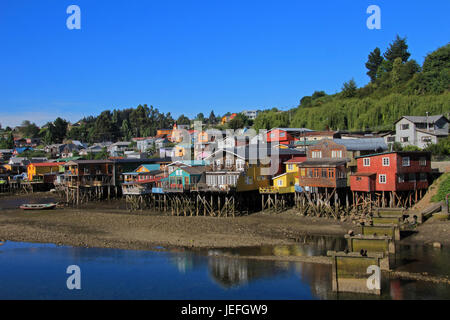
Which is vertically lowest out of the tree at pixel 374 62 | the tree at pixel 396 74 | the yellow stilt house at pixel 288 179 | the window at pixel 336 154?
the yellow stilt house at pixel 288 179

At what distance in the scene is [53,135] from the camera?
482 ft

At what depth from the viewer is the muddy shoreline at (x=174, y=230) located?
33.2 meters

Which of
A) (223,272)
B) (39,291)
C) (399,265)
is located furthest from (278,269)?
(39,291)

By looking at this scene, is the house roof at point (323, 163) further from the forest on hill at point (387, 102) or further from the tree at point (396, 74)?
the tree at point (396, 74)

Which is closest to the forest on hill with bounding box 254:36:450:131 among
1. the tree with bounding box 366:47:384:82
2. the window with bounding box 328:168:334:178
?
the tree with bounding box 366:47:384:82

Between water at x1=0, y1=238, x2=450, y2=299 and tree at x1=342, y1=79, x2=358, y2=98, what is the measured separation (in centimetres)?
6709

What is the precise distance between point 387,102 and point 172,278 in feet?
197

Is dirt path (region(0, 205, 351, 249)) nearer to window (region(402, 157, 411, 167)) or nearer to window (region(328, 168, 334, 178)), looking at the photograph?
window (region(328, 168, 334, 178))

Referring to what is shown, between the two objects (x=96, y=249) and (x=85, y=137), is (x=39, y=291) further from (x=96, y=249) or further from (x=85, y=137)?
(x=85, y=137)

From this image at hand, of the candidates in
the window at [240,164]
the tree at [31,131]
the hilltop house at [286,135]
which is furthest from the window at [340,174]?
the tree at [31,131]

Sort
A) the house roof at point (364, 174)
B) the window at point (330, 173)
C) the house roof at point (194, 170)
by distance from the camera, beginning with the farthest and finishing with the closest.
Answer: the house roof at point (194, 170) → the window at point (330, 173) → the house roof at point (364, 174)

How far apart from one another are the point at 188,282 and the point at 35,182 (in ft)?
217

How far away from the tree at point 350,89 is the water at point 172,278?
6709 centimetres

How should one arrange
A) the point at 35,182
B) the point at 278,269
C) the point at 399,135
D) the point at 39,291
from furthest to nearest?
the point at 35,182 < the point at 399,135 < the point at 278,269 < the point at 39,291
